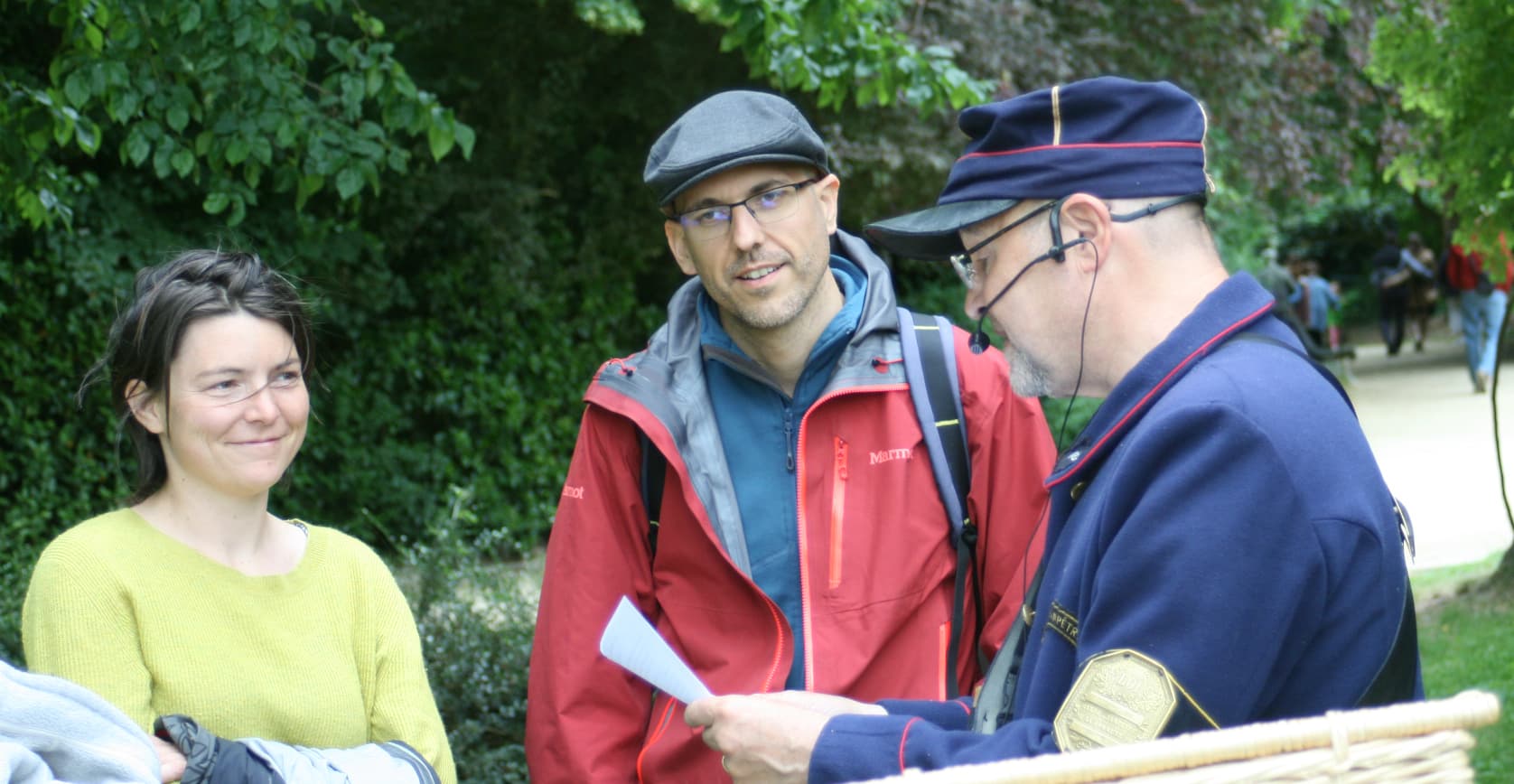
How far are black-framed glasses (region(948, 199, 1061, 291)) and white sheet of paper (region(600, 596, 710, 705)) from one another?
799 mm

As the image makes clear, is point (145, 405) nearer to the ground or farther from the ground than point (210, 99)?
nearer to the ground

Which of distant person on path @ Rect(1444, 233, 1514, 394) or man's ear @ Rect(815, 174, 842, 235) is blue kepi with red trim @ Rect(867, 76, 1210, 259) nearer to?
man's ear @ Rect(815, 174, 842, 235)

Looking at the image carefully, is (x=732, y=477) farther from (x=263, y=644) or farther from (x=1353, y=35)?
(x=1353, y=35)

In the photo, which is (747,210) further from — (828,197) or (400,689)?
(400,689)

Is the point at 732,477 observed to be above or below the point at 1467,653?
above

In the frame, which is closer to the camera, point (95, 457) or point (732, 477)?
point (732, 477)

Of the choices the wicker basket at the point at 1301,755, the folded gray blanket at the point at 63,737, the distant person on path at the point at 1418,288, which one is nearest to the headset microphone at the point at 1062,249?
the wicker basket at the point at 1301,755

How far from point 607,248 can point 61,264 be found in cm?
393

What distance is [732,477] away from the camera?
9.71 ft

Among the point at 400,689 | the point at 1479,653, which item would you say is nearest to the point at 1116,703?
the point at 400,689

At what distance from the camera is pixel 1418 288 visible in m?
23.0

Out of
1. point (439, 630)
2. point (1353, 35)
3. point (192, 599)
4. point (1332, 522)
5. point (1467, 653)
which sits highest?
point (1353, 35)

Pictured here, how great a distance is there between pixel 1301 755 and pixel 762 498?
1613 millimetres

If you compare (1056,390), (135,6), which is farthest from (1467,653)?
(135,6)
